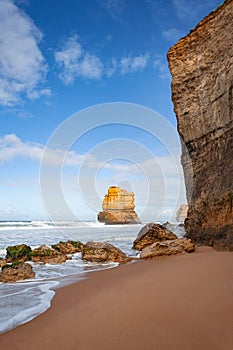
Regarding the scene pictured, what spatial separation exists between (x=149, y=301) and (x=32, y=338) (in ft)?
5.37

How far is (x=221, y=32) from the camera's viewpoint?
36.5ft

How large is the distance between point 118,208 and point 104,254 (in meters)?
71.8

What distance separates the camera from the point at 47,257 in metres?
11.1

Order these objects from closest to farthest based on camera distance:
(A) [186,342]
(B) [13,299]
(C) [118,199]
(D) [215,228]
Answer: (A) [186,342]
(B) [13,299]
(D) [215,228]
(C) [118,199]

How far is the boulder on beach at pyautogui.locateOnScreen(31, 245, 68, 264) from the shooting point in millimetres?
10673

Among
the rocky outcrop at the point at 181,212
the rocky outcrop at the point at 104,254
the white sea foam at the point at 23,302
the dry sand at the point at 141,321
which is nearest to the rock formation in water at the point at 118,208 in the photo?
the rocky outcrop at the point at 181,212

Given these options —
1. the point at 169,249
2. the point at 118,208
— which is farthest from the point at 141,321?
the point at 118,208

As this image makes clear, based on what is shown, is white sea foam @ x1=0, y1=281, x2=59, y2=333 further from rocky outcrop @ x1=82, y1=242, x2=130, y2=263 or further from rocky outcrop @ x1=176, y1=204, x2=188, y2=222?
rocky outcrop @ x1=176, y1=204, x2=188, y2=222

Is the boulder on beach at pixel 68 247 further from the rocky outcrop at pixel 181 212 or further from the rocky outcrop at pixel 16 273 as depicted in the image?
the rocky outcrop at pixel 181 212

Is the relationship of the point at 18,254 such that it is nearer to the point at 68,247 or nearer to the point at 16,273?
the point at 68,247

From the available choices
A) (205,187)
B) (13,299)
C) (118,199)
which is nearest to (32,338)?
(13,299)

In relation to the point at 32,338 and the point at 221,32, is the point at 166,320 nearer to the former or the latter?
the point at 32,338

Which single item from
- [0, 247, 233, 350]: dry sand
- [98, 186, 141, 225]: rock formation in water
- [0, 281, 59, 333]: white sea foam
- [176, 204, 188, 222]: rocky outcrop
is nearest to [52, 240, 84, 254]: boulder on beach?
[0, 281, 59, 333]: white sea foam

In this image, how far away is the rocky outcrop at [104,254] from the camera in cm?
1052
